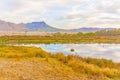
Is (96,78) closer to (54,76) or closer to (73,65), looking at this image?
(54,76)

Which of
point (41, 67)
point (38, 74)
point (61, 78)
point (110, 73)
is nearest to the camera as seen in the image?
point (61, 78)

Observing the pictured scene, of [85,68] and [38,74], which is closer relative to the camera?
[38,74]

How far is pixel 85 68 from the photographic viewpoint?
18609mm

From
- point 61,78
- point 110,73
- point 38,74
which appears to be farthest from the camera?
point 110,73

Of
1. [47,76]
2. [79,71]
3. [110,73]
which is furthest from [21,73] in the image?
[110,73]

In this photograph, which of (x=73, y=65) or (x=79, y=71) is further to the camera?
(x=73, y=65)

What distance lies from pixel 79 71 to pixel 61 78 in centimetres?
349

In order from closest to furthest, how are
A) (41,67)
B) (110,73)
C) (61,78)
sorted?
(61,78), (110,73), (41,67)

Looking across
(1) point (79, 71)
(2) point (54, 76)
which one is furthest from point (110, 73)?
(2) point (54, 76)

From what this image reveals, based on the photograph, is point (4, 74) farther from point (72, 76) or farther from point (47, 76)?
point (72, 76)

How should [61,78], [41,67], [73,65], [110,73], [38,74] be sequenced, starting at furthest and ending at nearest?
1. [73,65]
2. [41,67]
3. [110,73]
4. [38,74]
5. [61,78]

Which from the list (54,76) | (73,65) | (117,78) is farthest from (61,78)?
(73,65)

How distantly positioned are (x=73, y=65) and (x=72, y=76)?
4.45 metres

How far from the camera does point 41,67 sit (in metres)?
18.7
